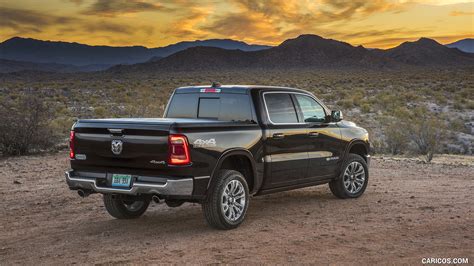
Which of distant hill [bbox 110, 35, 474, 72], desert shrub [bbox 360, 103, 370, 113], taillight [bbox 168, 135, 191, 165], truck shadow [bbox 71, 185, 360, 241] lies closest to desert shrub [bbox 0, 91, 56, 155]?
truck shadow [bbox 71, 185, 360, 241]

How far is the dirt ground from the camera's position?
6535mm

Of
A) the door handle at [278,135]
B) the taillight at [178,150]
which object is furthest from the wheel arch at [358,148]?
the taillight at [178,150]

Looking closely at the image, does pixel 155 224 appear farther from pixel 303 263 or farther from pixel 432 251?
pixel 432 251

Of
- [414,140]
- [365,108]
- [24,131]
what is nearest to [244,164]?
[24,131]

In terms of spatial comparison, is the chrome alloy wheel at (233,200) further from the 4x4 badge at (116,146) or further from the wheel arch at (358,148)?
the wheel arch at (358,148)

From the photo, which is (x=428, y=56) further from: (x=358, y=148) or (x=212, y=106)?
(x=212, y=106)

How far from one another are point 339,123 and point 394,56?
18584 centimetres

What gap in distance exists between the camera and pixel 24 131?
17.3 metres

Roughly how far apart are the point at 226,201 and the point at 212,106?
161 centimetres

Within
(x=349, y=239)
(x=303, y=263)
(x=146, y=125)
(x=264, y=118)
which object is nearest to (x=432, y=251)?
(x=349, y=239)

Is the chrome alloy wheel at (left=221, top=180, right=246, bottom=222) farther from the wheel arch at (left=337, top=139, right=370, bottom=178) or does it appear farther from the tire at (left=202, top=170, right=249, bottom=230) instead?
the wheel arch at (left=337, top=139, right=370, bottom=178)

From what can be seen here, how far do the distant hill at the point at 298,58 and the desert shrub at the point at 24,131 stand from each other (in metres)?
130

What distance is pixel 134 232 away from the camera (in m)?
7.77

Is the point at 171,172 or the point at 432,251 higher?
the point at 171,172
